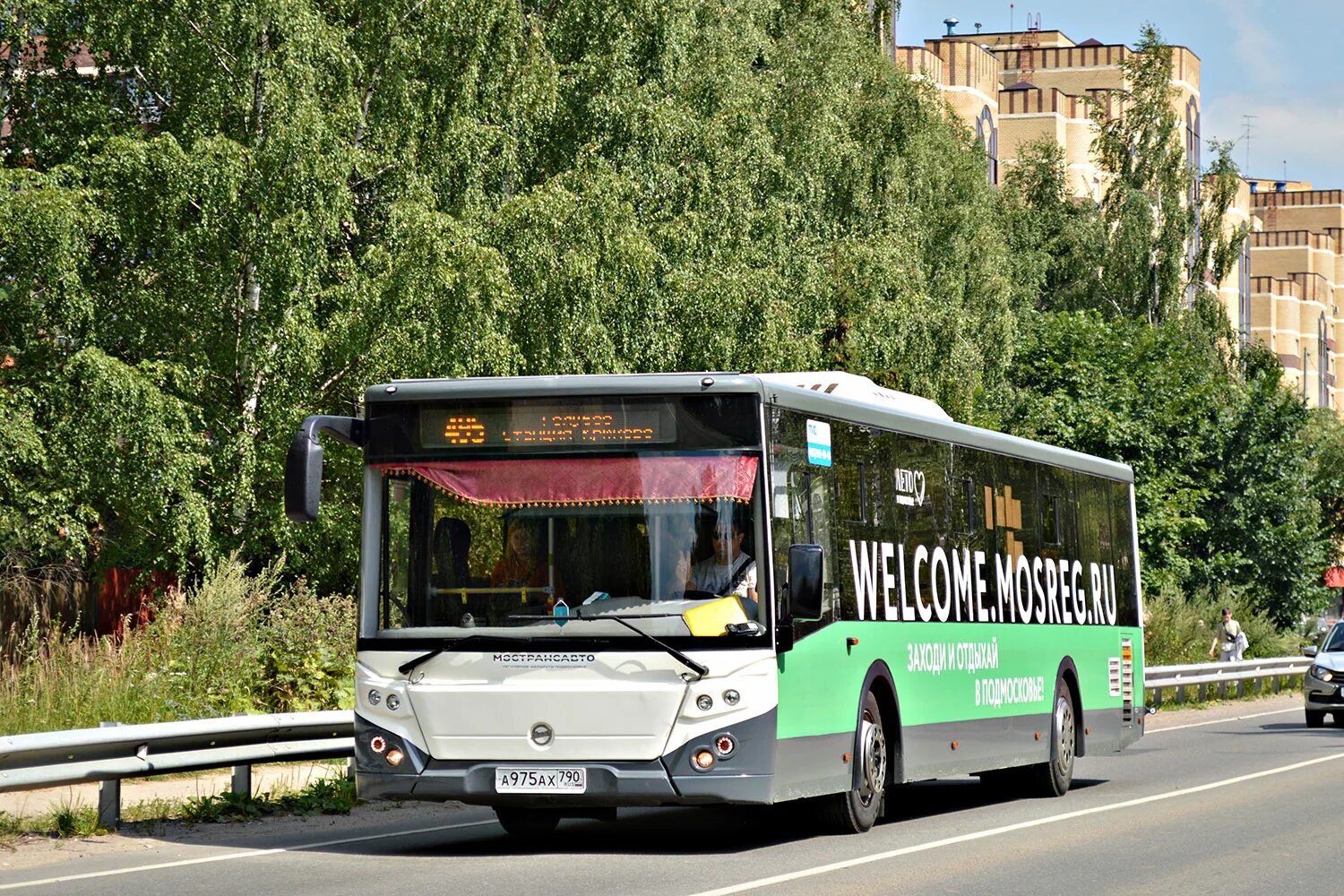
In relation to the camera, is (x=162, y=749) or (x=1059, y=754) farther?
(x=1059, y=754)

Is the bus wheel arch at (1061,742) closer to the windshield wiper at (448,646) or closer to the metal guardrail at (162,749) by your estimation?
the metal guardrail at (162,749)

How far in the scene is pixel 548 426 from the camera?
1253 cm

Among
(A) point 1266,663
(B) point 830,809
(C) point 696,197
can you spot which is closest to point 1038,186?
(A) point 1266,663

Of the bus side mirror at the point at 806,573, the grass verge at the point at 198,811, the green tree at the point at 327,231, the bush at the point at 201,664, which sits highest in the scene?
the green tree at the point at 327,231

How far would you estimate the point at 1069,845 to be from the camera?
1320 centimetres

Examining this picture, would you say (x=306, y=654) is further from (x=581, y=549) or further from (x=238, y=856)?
(x=581, y=549)

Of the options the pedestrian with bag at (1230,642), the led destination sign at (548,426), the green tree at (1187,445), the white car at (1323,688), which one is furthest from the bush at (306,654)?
the green tree at (1187,445)

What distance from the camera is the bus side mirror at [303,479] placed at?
11.7 m

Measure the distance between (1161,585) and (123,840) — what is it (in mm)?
39115

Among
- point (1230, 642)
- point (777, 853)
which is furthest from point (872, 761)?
point (1230, 642)

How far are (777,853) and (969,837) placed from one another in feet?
6.04

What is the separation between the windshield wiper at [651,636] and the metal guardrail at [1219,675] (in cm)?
2068

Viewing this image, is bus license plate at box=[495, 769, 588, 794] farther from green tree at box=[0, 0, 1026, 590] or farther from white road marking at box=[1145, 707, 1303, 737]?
white road marking at box=[1145, 707, 1303, 737]

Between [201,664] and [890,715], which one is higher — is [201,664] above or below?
above
